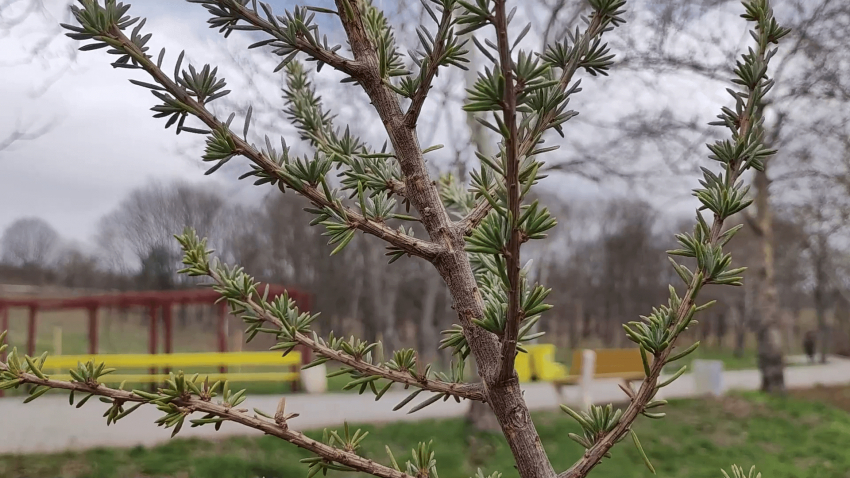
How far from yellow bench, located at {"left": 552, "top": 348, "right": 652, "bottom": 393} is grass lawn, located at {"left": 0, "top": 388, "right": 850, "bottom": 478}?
0.50m

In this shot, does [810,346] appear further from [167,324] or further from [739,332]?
[167,324]

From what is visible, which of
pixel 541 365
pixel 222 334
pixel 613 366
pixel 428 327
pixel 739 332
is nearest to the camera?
pixel 222 334

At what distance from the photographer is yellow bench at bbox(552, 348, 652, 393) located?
20.2 feet

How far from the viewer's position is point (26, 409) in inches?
162

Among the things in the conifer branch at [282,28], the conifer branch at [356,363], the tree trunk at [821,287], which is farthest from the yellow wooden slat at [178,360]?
the tree trunk at [821,287]

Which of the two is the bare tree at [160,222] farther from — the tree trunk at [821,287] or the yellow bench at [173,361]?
the tree trunk at [821,287]

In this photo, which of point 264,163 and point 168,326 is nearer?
point 264,163

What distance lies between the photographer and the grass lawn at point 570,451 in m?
3.64

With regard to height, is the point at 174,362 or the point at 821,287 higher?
the point at 821,287

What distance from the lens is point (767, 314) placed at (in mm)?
6938

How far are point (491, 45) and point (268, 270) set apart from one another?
4.13 metres

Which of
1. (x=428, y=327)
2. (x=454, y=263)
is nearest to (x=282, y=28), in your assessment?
(x=454, y=263)

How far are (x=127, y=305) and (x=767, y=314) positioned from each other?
6617 millimetres

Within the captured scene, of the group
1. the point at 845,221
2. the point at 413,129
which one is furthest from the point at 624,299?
the point at 413,129
